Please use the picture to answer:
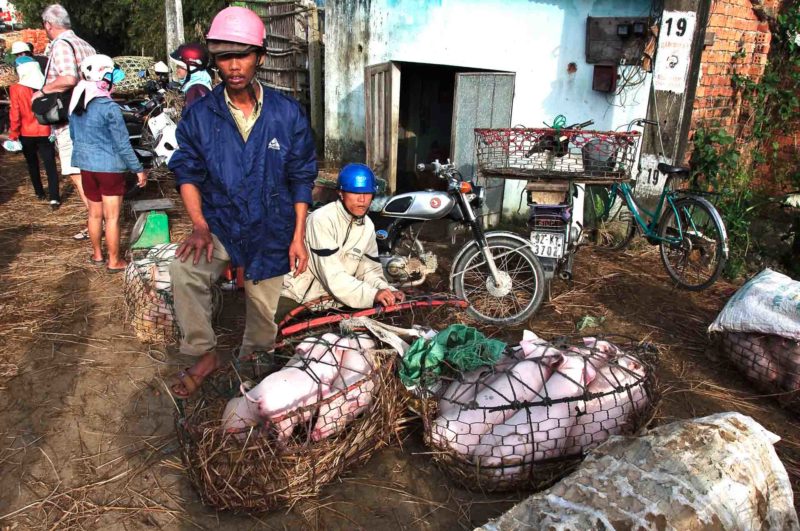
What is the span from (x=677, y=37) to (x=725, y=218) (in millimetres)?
1865

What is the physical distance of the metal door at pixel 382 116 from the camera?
741 centimetres

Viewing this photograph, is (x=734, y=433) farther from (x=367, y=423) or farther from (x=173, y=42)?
(x=173, y=42)

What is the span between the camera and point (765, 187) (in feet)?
24.3

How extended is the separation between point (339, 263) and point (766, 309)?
2596 mm

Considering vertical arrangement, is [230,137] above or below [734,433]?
above

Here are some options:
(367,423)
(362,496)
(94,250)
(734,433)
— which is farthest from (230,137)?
(94,250)

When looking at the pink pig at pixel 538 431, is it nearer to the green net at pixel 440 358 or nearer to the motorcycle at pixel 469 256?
the green net at pixel 440 358

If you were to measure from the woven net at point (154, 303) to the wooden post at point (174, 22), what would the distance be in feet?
27.9

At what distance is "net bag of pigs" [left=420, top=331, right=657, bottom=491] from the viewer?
2.66 metres

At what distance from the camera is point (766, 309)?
356 cm

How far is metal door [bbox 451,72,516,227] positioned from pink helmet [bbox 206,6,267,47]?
145 inches

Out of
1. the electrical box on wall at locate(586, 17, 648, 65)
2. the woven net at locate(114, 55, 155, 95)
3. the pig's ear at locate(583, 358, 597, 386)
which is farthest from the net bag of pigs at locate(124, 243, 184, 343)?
the woven net at locate(114, 55, 155, 95)

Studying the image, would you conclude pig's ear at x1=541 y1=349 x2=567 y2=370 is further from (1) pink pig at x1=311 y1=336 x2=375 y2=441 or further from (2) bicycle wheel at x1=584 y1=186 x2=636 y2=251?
(2) bicycle wheel at x1=584 y1=186 x2=636 y2=251

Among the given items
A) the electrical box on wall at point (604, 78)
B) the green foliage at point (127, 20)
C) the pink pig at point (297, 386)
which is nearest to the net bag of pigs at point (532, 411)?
the pink pig at point (297, 386)
